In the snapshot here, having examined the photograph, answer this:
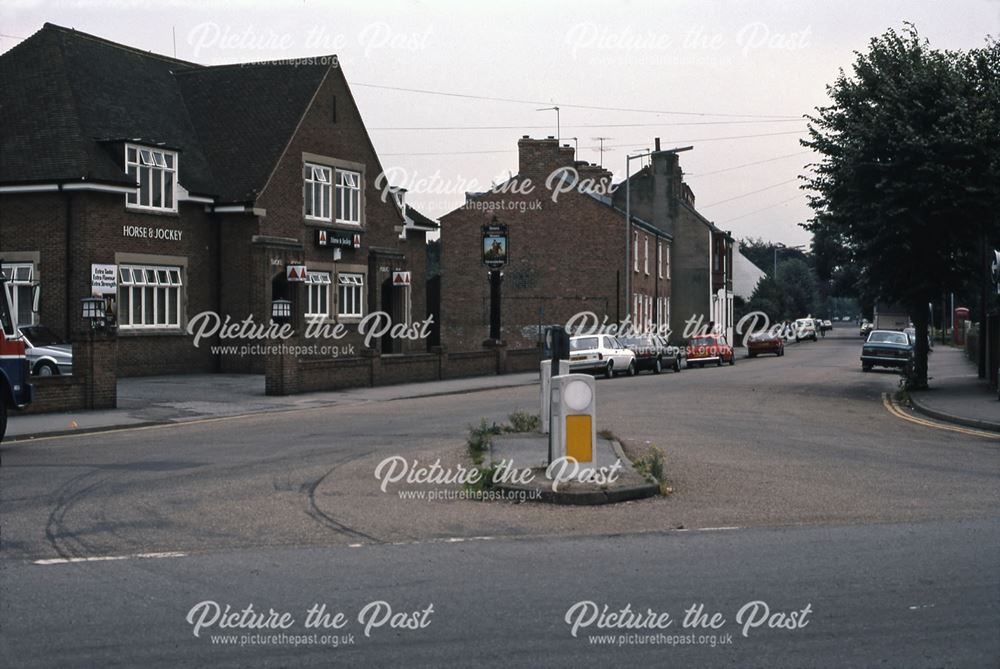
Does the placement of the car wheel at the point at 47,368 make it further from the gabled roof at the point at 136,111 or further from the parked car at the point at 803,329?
the parked car at the point at 803,329

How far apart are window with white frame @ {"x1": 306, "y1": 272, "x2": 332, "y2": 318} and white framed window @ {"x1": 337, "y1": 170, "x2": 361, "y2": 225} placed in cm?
241

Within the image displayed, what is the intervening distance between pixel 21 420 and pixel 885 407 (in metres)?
18.7

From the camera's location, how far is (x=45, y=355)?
27.8 metres

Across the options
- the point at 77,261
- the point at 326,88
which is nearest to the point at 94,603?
the point at 77,261

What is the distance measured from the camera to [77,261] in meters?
31.7

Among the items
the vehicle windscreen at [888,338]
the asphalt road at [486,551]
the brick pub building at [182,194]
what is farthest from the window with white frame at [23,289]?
the vehicle windscreen at [888,338]

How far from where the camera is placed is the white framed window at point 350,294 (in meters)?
40.3

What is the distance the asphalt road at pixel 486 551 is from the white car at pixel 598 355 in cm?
2083

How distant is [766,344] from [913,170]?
33.9 meters

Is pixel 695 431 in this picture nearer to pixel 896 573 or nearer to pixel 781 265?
pixel 896 573

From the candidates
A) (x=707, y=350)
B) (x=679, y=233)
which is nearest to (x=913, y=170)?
(x=707, y=350)

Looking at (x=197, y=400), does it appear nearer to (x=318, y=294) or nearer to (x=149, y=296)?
(x=149, y=296)

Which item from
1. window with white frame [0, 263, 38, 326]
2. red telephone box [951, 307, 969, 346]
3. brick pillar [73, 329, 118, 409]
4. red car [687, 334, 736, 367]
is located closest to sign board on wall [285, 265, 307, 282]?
window with white frame [0, 263, 38, 326]

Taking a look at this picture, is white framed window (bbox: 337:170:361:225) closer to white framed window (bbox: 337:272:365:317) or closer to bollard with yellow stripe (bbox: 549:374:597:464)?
white framed window (bbox: 337:272:365:317)
